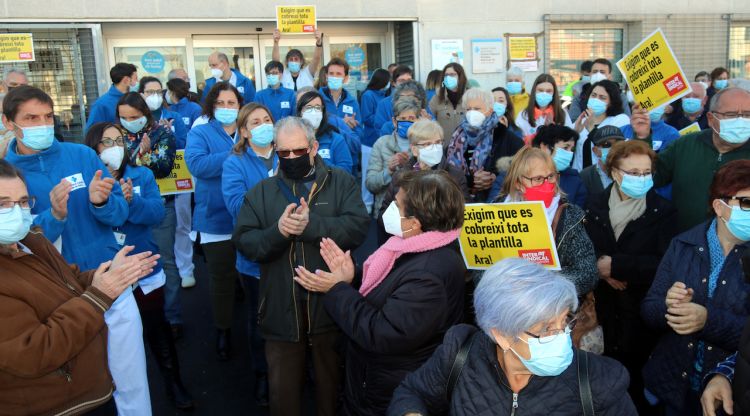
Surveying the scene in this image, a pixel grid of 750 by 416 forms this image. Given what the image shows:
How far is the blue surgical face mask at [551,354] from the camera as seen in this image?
84.0 inches

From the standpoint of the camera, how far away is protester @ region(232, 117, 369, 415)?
11.6 feet

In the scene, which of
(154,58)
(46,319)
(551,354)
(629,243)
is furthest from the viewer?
(154,58)

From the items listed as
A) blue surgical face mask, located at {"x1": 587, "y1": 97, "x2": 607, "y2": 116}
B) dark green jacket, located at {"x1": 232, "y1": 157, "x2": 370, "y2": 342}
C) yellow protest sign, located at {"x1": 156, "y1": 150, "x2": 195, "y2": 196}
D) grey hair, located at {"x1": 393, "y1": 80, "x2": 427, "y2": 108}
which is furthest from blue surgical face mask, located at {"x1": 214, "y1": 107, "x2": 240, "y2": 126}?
blue surgical face mask, located at {"x1": 587, "y1": 97, "x2": 607, "y2": 116}

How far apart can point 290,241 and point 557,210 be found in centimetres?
160

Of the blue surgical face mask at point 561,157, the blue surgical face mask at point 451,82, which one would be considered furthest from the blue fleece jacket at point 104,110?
the blue surgical face mask at point 561,157

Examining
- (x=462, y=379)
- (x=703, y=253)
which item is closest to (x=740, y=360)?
(x=703, y=253)

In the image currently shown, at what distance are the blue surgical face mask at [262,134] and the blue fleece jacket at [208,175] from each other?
69 centimetres

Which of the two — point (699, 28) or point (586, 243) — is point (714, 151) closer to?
point (586, 243)

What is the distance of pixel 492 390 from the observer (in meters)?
2.23

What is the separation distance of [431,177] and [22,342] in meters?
1.85

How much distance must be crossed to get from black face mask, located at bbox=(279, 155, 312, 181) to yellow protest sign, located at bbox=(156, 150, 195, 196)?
8.86 ft

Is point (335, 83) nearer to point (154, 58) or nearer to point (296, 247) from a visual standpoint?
point (296, 247)

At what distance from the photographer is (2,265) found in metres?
2.46

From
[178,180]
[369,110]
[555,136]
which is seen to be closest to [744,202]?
[555,136]
